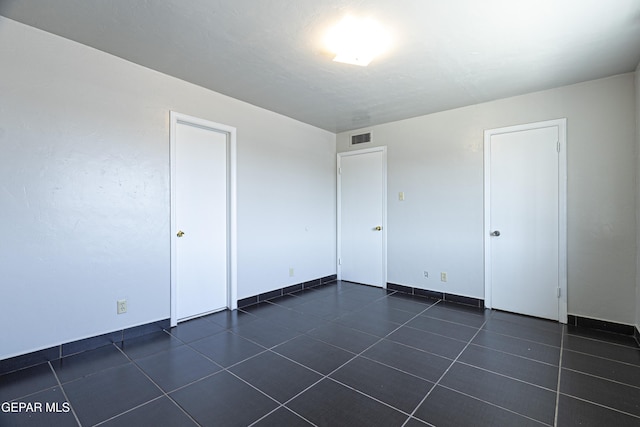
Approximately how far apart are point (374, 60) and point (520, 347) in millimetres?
2811

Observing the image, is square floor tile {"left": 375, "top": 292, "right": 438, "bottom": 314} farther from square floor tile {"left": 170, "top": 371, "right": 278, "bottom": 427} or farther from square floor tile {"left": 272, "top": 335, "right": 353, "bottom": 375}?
square floor tile {"left": 170, "top": 371, "right": 278, "bottom": 427}

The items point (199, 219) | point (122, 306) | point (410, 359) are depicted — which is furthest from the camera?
point (199, 219)

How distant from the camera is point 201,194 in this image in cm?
339

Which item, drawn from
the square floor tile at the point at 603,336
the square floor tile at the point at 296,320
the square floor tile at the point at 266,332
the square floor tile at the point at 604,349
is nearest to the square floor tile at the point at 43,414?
the square floor tile at the point at 266,332

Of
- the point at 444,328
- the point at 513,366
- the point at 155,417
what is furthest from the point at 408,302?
the point at 155,417

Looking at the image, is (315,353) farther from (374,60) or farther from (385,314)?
(374,60)

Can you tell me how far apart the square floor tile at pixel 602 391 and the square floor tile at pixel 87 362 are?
127 inches

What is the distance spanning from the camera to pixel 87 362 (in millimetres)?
2355

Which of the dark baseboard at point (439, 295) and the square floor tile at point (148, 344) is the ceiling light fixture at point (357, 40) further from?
the dark baseboard at point (439, 295)

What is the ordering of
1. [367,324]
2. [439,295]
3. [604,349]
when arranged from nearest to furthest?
[604,349]
[367,324]
[439,295]

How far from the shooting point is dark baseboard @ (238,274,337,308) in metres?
3.78

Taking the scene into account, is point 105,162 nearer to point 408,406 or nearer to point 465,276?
point 408,406

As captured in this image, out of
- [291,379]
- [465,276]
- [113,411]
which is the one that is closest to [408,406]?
[291,379]

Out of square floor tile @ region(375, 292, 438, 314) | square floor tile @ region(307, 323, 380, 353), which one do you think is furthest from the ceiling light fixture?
square floor tile @ region(375, 292, 438, 314)
